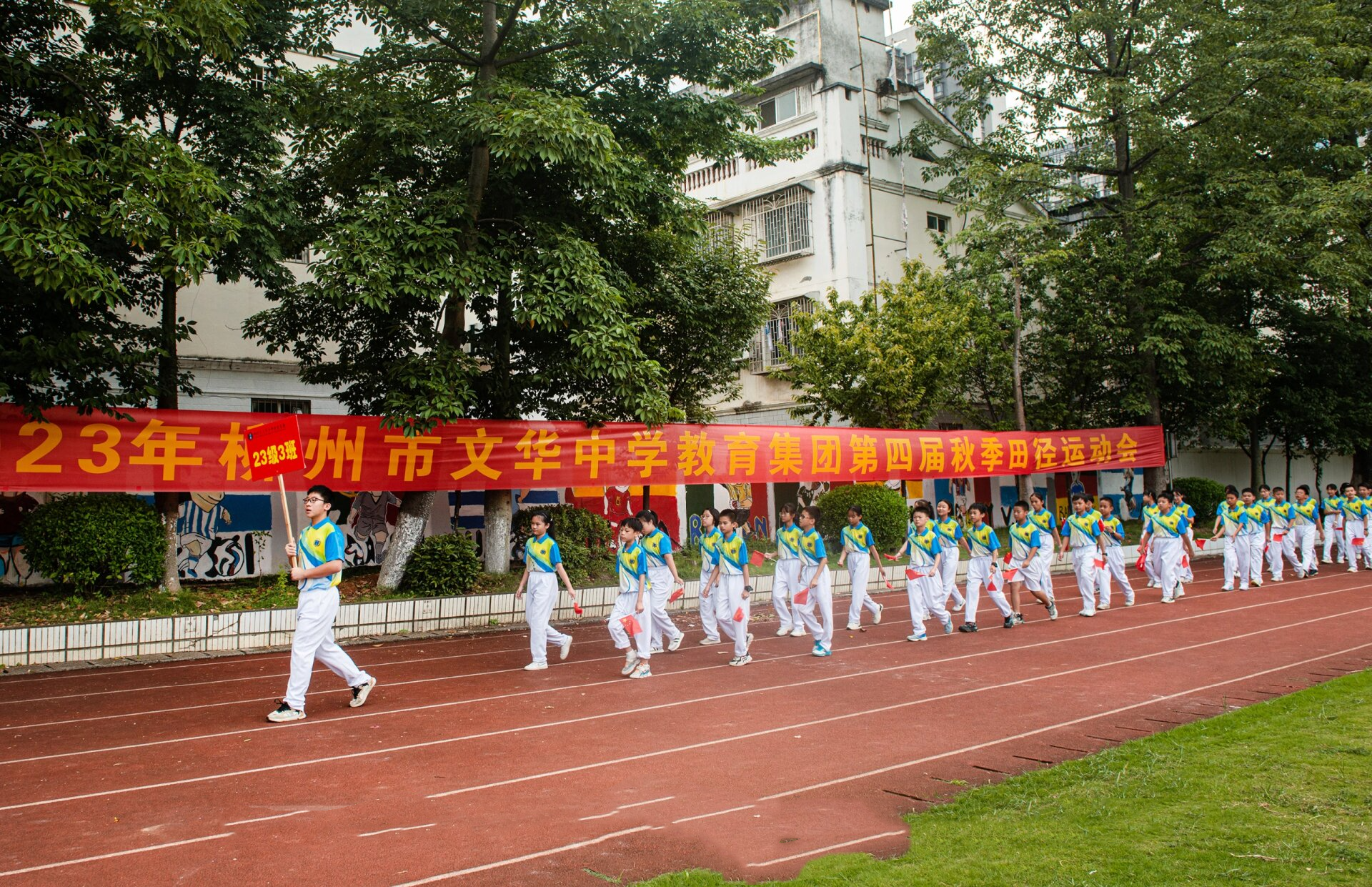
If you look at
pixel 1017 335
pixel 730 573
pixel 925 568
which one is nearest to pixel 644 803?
pixel 730 573

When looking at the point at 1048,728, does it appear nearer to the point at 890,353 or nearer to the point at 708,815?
the point at 708,815

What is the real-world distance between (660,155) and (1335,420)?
21.7 m

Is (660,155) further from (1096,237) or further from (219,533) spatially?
(1096,237)

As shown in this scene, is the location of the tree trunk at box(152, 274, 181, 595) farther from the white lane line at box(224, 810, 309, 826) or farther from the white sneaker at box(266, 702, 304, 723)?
the white lane line at box(224, 810, 309, 826)

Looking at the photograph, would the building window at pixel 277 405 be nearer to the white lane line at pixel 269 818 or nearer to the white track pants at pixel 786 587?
the white track pants at pixel 786 587

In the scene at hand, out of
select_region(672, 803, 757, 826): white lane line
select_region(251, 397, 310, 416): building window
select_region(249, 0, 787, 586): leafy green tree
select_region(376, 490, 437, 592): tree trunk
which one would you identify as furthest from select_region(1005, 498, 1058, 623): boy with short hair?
select_region(251, 397, 310, 416): building window

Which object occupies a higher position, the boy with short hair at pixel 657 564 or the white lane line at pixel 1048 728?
the boy with short hair at pixel 657 564

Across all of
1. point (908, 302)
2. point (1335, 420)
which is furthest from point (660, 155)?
point (1335, 420)

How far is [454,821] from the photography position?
5547 mm

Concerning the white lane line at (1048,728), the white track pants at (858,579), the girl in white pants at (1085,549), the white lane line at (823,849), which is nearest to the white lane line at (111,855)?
the white lane line at (823,849)

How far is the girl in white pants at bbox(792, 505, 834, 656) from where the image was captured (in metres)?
11.0

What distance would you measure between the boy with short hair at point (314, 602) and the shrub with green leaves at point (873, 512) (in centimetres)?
1200

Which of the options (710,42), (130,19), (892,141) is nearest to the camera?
(130,19)

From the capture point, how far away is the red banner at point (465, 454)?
35.3 ft
